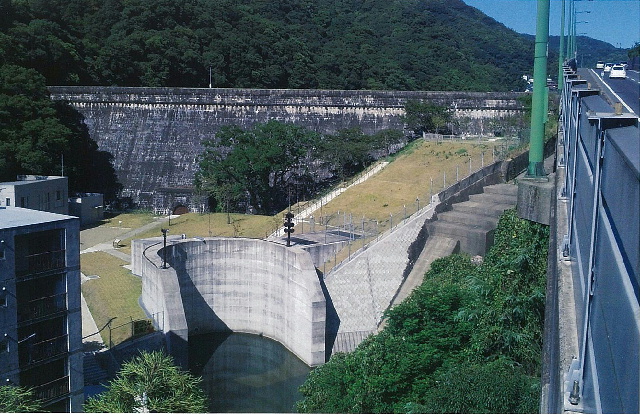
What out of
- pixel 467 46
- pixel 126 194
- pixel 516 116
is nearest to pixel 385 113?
pixel 516 116

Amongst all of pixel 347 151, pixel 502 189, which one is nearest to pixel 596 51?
pixel 347 151

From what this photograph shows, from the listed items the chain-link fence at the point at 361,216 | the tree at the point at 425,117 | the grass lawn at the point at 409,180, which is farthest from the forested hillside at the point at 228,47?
the chain-link fence at the point at 361,216

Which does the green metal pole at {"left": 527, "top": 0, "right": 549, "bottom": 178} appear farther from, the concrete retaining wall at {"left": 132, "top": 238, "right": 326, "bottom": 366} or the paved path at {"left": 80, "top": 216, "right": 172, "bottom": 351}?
the paved path at {"left": 80, "top": 216, "right": 172, "bottom": 351}

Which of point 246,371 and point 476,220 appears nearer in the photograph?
point 246,371

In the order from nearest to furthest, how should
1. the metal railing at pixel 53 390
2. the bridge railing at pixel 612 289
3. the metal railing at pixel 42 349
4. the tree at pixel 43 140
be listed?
the bridge railing at pixel 612 289, the metal railing at pixel 42 349, the metal railing at pixel 53 390, the tree at pixel 43 140

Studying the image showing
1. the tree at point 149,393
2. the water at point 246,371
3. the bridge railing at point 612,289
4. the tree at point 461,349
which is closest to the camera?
the bridge railing at point 612,289

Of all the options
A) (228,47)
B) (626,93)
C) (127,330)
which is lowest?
(127,330)

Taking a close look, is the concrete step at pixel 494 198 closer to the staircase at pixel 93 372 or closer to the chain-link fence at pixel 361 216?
the chain-link fence at pixel 361 216

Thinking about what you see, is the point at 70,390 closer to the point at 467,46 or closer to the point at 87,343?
the point at 87,343

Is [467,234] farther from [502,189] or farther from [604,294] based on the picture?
[604,294]
